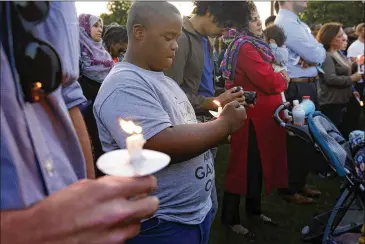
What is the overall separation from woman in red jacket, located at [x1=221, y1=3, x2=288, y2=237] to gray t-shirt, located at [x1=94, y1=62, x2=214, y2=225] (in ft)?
5.88

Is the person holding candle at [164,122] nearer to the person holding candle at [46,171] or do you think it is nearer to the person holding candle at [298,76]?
the person holding candle at [46,171]

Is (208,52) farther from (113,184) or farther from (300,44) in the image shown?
(113,184)

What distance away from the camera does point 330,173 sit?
16.3 ft

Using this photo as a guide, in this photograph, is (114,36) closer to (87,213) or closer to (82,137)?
(82,137)

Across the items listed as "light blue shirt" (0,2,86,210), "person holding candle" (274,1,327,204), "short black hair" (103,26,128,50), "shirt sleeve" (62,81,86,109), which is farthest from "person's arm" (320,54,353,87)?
"light blue shirt" (0,2,86,210)

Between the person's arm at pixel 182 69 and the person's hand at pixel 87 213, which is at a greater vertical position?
the person's hand at pixel 87 213

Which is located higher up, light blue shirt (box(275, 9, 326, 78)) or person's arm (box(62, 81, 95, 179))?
person's arm (box(62, 81, 95, 179))

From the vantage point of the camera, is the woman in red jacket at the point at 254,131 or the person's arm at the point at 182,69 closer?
the person's arm at the point at 182,69

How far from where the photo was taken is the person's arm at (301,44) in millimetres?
4238

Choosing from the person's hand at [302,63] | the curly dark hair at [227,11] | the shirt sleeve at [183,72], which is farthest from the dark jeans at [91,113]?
the person's hand at [302,63]

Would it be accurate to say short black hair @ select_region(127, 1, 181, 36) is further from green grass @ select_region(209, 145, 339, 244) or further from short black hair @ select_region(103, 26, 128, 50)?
short black hair @ select_region(103, 26, 128, 50)

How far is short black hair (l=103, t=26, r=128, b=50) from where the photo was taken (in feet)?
14.9

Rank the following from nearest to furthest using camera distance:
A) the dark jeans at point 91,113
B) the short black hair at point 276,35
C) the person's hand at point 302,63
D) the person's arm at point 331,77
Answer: the dark jeans at point 91,113 < the short black hair at point 276,35 < the person's hand at point 302,63 < the person's arm at point 331,77

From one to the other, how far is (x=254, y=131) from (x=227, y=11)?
1.04 metres
